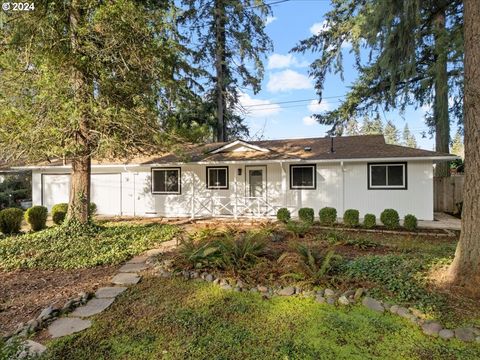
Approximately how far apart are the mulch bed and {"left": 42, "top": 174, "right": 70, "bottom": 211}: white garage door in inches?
368

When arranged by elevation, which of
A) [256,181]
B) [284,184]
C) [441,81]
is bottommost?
[284,184]

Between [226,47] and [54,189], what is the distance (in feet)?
41.2

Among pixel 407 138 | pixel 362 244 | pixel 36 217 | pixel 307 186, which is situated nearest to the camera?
pixel 362 244

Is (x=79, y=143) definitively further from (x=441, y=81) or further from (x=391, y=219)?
(x=441, y=81)

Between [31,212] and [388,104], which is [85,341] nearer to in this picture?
[31,212]

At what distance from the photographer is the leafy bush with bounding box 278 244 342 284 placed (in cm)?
448

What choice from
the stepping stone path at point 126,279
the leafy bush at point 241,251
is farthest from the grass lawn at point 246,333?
the leafy bush at point 241,251

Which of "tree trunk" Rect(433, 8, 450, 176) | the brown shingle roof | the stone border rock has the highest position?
"tree trunk" Rect(433, 8, 450, 176)

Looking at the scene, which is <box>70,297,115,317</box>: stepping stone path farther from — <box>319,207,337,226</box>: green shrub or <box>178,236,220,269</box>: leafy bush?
<box>319,207,337,226</box>: green shrub

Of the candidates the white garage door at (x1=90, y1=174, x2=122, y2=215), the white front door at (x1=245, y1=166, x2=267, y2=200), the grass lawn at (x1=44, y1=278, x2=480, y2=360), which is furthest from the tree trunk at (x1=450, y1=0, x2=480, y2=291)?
the white garage door at (x1=90, y1=174, x2=122, y2=215)

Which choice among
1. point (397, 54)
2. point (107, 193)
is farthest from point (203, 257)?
point (107, 193)

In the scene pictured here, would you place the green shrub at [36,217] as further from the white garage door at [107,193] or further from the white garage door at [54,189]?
the white garage door at [54,189]

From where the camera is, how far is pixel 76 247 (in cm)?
710

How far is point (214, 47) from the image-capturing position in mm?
18500
